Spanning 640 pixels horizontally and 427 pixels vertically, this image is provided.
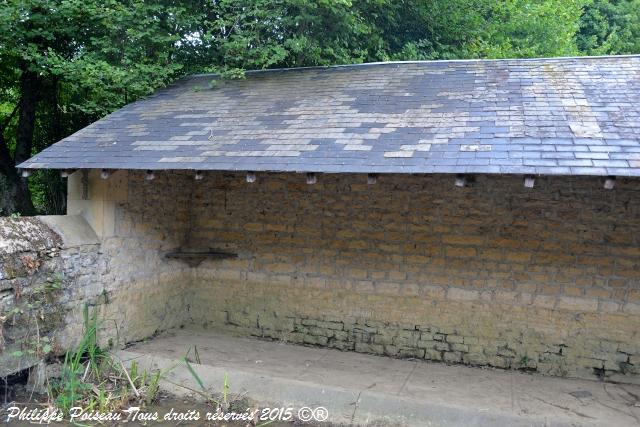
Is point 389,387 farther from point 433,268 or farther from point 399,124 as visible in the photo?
point 399,124

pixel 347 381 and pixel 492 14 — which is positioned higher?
pixel 492 14

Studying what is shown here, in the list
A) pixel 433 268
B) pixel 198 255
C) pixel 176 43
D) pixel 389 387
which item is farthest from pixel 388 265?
pixel 176 43

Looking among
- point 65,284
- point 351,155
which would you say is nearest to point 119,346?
point 65,284

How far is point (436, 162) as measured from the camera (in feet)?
15.3

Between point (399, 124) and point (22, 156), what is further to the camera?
point (22, 156)

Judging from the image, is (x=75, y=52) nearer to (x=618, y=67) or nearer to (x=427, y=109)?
(x=427, y=109)

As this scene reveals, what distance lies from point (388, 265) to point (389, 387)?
Answer: 1.49m

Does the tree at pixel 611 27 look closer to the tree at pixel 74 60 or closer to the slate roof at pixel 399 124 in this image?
the slate roof at pixel 399 124

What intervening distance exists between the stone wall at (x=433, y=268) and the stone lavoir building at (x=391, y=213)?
2 cm

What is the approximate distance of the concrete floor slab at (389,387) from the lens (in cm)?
457

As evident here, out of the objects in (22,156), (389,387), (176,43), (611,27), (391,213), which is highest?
(611,27)

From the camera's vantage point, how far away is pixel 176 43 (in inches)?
384

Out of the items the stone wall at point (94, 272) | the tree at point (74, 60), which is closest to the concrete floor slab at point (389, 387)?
the stone wall at point (94, 272)

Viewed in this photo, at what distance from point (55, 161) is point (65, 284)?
1.30 m
